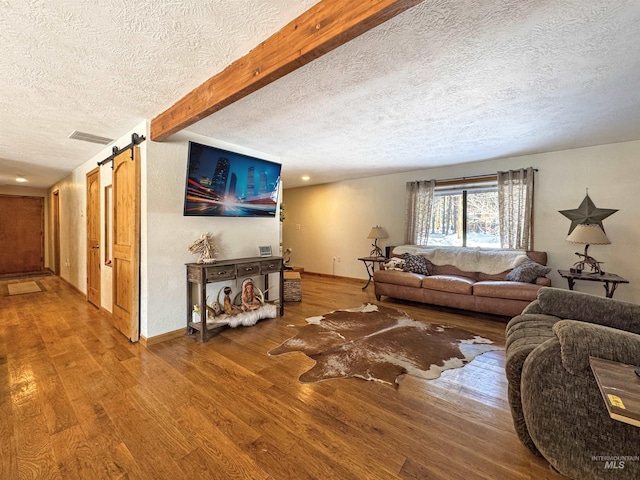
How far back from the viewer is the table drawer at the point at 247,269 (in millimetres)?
3281

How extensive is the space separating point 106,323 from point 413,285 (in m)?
4.25

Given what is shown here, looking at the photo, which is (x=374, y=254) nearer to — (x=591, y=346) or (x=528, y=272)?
(x=528, y=272)

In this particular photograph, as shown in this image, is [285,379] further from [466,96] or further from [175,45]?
[466,96]

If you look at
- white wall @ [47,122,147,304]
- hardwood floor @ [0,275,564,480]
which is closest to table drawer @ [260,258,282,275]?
hardwood floor @ [0,275,564,480]

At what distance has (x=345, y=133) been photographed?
3.28 meters

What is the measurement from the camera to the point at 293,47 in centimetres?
→ 148

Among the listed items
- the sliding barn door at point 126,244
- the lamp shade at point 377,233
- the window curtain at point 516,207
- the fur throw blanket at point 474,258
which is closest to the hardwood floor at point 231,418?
the sliding barn door at point 126,244

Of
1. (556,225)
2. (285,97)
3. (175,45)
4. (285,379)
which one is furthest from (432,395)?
(556,225)

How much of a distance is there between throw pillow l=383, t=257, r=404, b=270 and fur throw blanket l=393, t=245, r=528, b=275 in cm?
30

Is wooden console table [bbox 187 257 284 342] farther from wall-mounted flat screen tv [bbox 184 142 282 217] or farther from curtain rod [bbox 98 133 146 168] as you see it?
curtain rod [bbox 98 133 146 168]

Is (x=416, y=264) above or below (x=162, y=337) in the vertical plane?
above

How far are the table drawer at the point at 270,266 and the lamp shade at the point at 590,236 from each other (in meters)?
3.76

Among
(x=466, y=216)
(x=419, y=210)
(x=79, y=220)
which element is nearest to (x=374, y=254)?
(x=419, y=210)

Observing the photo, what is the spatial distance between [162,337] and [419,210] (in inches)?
180
